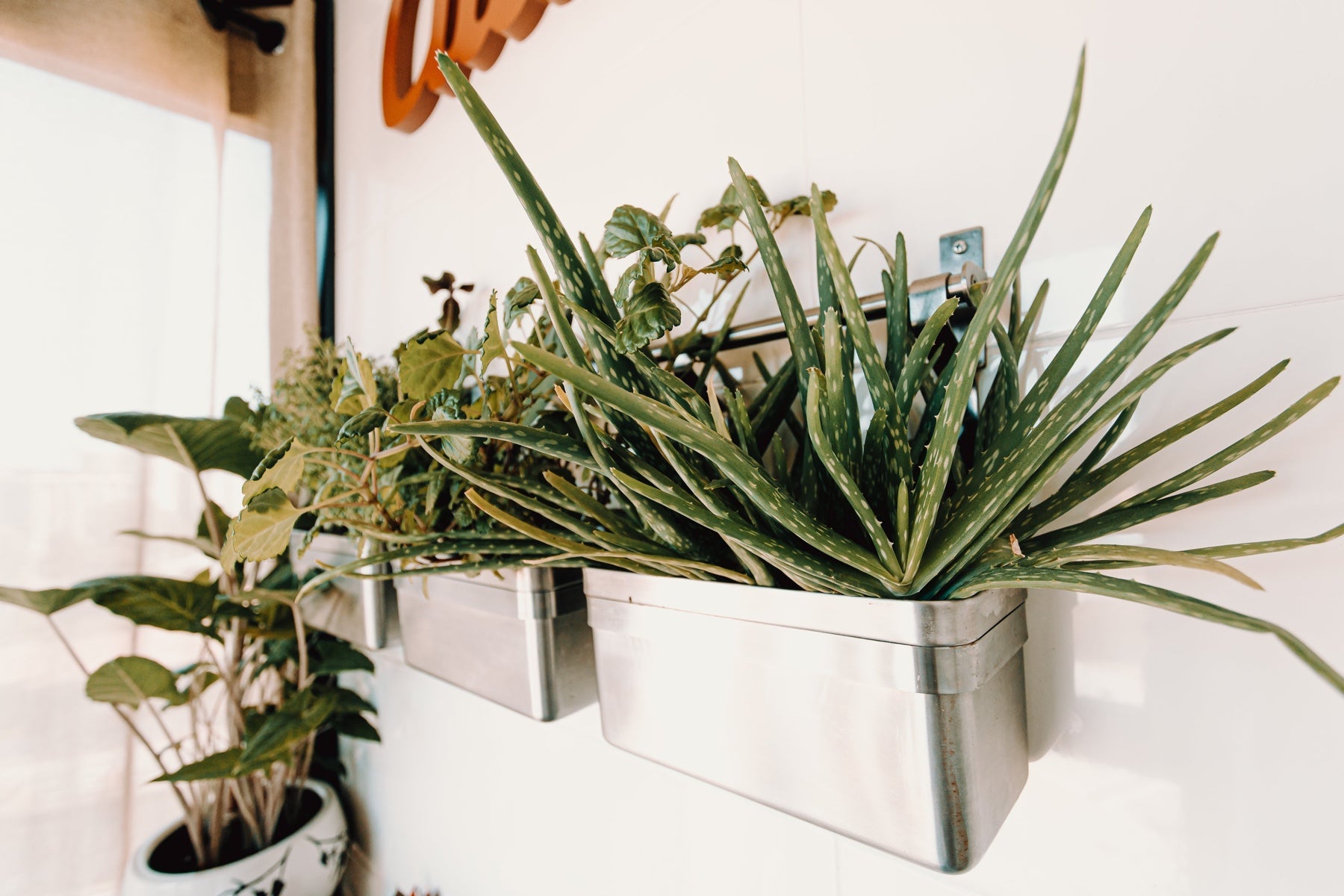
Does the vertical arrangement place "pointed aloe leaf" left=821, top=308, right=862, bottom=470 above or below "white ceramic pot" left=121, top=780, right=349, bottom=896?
above

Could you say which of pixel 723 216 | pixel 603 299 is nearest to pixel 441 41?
pixel 723 216

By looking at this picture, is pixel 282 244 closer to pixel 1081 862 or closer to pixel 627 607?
pixel 627 607

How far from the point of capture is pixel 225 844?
3.23 ft

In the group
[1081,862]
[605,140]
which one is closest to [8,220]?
[605,140]

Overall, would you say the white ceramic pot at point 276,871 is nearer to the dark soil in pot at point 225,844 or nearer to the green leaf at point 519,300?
the dark soil in pot at point 225,844

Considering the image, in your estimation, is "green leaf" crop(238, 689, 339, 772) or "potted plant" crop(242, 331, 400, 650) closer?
"potted plant" crop(242, 331, 400, 650)

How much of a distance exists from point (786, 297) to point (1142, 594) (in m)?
0.21

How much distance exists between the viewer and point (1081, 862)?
36 cm

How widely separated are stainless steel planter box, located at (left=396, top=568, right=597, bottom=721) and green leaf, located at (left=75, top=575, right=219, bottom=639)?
553 millimetres

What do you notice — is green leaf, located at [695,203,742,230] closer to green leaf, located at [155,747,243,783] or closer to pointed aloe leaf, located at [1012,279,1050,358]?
pointed aloe leaf, located at [1012,279,1050,358]

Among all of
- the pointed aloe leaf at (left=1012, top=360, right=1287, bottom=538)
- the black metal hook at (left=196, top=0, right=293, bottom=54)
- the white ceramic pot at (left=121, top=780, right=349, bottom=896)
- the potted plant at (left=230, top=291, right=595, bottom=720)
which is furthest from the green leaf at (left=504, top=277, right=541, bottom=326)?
the black metal hook at (left=196, top=0, right=293, bottom=54)

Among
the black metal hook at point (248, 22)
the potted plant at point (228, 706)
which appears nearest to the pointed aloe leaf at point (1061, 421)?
the potted plant at point (228, 706)

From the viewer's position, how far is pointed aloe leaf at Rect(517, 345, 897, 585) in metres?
0.26

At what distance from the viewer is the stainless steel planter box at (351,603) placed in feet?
2.30
